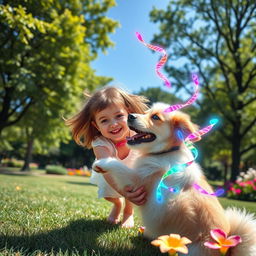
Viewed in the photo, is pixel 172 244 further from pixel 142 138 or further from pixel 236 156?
pixel 236 156

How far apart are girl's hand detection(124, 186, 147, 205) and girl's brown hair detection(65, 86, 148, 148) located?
1.43 meters

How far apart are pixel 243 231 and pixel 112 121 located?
1.99m

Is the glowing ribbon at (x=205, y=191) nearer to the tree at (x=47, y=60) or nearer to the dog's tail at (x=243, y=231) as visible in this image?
the dog's tail at (x=243, y=231)

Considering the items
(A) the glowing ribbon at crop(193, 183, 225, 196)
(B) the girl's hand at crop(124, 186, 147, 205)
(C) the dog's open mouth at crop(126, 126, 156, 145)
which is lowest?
(B) the girl's hand at crop(124, 186, 147, 205)

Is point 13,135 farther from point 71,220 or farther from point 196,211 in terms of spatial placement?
point 196,211

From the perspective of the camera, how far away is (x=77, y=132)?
13.1ft

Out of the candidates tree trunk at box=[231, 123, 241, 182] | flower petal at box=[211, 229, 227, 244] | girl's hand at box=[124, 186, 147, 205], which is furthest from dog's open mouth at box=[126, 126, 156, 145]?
tree trunk at box=[231, 123, 241, 182]

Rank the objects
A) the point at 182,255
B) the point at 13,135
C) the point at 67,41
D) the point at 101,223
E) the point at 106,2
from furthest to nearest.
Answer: the point at 13,135, the point at 106,2, the point at 67,41, the point at 101,223, the point at 182,255

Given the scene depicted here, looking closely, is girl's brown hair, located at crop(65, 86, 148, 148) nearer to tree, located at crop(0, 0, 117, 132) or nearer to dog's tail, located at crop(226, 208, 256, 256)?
dog's tail, located at crop(226, 208, 256, 256)

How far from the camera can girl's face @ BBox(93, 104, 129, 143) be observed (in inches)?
145

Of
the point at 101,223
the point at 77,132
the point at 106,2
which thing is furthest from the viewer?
the point at 106,2

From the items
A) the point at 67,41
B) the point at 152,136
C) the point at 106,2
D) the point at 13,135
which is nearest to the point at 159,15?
the point at 106,2

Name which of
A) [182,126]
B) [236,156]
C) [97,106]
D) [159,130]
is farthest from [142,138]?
[236,156]

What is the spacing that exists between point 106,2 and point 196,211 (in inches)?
740
